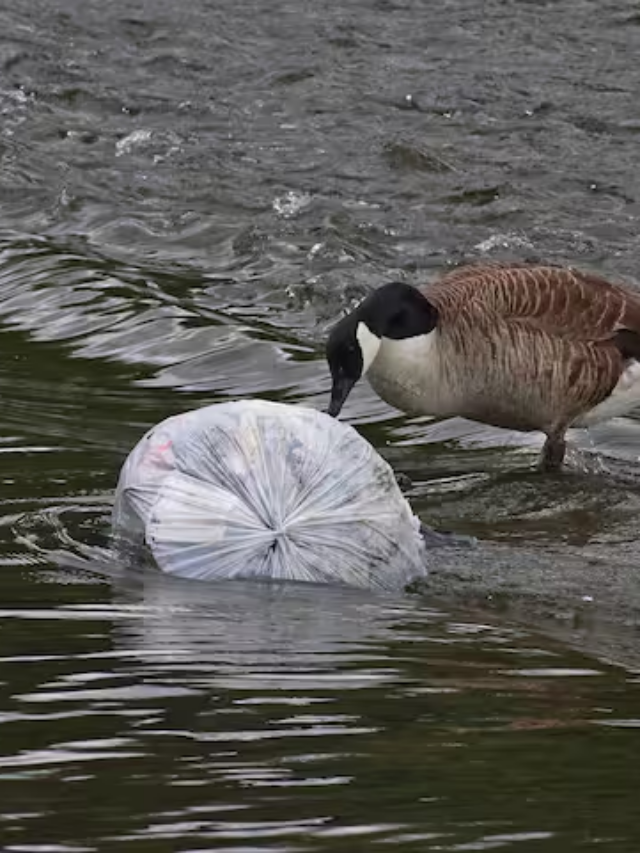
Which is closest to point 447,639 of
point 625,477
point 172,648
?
point 172,648

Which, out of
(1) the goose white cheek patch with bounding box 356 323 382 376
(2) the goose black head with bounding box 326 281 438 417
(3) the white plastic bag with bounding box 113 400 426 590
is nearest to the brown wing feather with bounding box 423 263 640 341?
(2) the goose black head with bounding box 326 281 438 417

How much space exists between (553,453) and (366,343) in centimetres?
101

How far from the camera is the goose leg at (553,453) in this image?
973 cm

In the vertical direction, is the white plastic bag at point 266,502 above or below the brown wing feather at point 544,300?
below

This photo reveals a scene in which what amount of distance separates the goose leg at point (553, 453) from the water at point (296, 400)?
0.11m

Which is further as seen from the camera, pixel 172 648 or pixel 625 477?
pixel 625 477

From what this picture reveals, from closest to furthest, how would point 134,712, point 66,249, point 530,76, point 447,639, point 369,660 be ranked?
point 134,712, point 369,660, point 447,639, point 66,249, point 530,76

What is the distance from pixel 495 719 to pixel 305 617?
139 centimetres

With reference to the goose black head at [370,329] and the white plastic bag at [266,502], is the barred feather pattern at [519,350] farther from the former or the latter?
the white plastic bag at [266,502]

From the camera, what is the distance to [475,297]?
979 centimetres

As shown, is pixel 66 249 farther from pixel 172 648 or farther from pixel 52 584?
pixel 172 648

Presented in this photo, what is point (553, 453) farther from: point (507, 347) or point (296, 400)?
point (296, 400)

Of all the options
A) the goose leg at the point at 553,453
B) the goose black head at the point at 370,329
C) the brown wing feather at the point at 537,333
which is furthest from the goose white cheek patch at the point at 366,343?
the goose leg at the point at 553,453

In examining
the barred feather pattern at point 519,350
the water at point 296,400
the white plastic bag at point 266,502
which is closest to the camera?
the water at point 296,400
